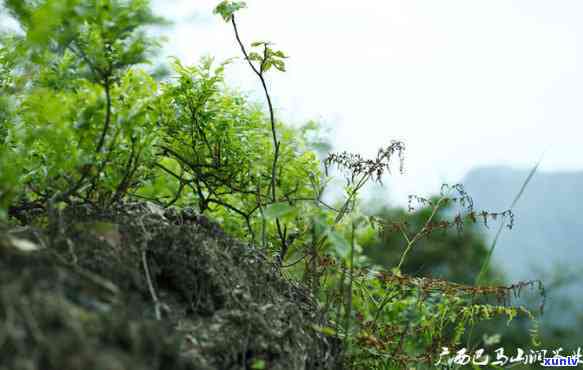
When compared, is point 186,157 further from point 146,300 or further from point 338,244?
point 338,244

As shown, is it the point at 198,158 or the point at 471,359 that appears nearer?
the point at 471,359

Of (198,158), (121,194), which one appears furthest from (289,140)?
(121,194)

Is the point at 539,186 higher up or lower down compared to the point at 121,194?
higher up

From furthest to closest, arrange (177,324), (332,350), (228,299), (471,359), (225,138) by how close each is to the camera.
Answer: (225,138)
(471,359)
(332,350)
(228,299)
(177,324)

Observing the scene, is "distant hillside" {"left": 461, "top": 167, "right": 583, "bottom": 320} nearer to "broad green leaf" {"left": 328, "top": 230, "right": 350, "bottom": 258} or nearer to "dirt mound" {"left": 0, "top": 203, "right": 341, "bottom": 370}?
"dirt mound" {"left": 0, "top": 203, "right": 341, "bottom": 370}

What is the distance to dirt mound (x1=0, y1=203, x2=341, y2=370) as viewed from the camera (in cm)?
102

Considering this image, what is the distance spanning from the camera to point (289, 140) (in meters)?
3.08

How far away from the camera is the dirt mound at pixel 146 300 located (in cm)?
102

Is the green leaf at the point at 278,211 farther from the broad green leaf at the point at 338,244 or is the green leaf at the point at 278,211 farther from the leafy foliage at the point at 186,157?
the broad green leaf at the point at 338,244

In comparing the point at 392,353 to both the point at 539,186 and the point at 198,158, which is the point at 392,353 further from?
the point at 539,186

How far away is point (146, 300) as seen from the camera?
1.50m

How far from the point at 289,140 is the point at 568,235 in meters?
44.2

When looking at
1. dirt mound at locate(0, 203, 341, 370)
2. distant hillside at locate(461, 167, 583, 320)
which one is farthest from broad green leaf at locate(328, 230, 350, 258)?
distant hillside at locate(461, 167, 583, 320)

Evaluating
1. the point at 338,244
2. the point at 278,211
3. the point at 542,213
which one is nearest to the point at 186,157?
the point at 278,211
